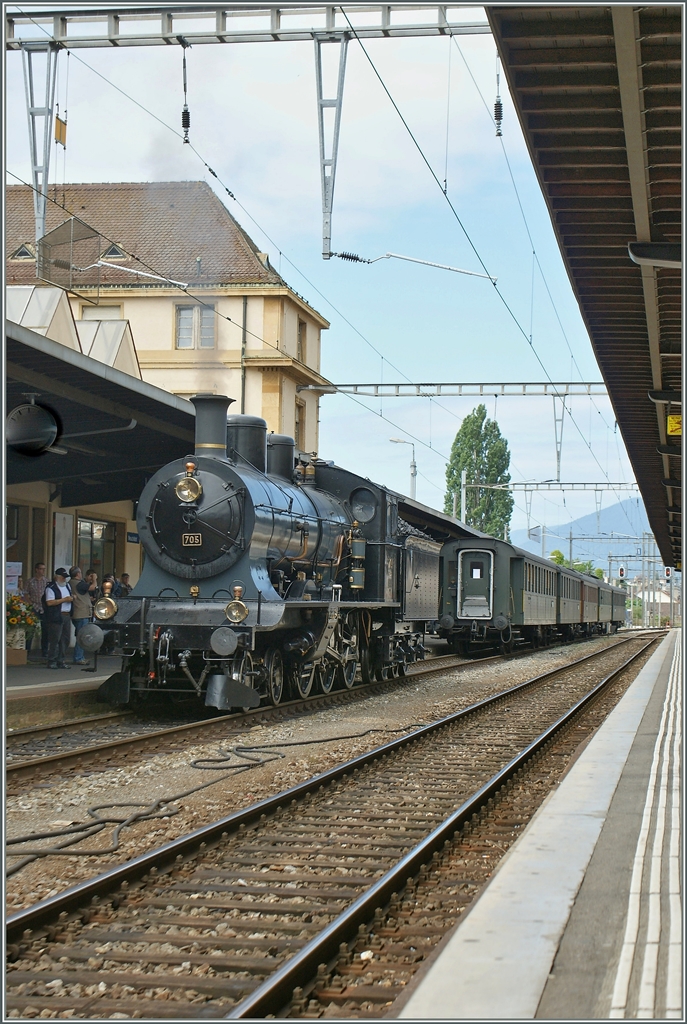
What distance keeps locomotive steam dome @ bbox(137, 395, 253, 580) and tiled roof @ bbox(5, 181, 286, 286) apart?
9.17ft

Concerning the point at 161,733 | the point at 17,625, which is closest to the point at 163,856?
the point at 161,733

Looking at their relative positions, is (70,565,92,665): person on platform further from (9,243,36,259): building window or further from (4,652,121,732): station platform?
(9,243,36,259): building window

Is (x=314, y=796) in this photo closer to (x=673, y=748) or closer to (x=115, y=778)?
(x=115, y=778)

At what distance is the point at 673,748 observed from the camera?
30.2ft

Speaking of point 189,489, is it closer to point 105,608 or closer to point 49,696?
point 105,608

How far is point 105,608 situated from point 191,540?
1268mm

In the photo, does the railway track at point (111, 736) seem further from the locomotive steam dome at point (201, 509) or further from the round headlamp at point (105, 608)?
the locomotive steam dome at point (201, 509)

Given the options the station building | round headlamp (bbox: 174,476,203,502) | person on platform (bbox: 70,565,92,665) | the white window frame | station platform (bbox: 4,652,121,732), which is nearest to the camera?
station platform (bbox: 4,652,121,732)

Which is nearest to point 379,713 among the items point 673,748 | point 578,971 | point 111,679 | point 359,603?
point 359,603

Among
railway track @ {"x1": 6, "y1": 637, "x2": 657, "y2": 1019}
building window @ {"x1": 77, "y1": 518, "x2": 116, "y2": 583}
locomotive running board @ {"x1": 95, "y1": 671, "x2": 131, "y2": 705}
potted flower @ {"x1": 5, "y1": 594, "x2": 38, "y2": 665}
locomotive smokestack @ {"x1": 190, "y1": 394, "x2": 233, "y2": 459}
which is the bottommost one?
railway track @ {"x1": 6, "y1": 637, "x2": 657, "y2": 1019}

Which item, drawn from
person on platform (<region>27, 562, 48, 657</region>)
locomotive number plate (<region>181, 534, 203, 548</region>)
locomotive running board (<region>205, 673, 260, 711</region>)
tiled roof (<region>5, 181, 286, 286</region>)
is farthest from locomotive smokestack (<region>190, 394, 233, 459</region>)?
person on platform (<region>27, 562, 48, 657</region>)

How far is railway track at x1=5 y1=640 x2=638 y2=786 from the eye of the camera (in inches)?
348

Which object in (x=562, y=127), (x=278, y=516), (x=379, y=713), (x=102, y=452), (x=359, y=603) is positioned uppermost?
(x=562, y=127)

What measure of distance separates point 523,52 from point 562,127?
0.98m
